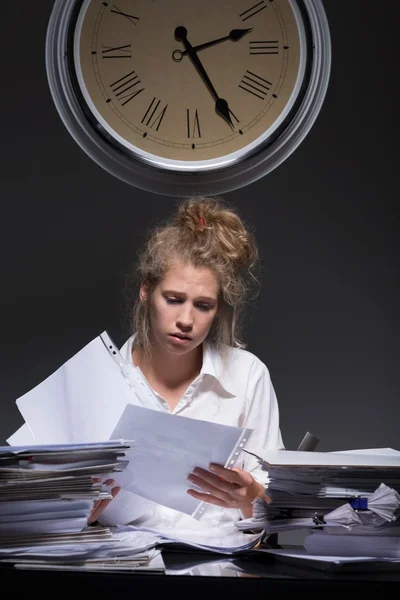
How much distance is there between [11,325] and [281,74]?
47.0 inches

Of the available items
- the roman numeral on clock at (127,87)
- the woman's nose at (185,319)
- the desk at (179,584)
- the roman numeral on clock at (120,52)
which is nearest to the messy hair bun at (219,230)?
the woman's nose at (185,319)

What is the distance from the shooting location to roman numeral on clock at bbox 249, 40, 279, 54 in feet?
8.56

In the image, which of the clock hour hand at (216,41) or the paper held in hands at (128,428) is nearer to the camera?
the paper held in hands at (128,428)

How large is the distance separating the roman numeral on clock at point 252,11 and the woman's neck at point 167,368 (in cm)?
115

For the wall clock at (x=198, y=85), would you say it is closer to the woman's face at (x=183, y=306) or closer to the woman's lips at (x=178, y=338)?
the woman's face at (x=183, y=306)

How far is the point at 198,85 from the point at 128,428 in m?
1.54

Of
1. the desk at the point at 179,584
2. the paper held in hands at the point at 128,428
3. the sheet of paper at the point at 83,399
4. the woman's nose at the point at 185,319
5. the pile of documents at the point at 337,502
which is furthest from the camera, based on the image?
the woman's nose at the point at 185,319

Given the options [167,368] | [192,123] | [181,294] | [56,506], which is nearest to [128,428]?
[56,506]

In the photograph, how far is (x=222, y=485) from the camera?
153 centimetres

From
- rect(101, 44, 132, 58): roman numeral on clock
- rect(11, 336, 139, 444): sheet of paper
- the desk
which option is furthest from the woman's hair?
the desk

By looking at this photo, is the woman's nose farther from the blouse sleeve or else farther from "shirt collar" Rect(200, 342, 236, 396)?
the blouse sleeve

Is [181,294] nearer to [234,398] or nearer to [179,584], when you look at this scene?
[234,398]

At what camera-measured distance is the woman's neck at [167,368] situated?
2.16 metres

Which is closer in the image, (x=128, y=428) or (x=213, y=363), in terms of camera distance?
(x=128, y=428)
